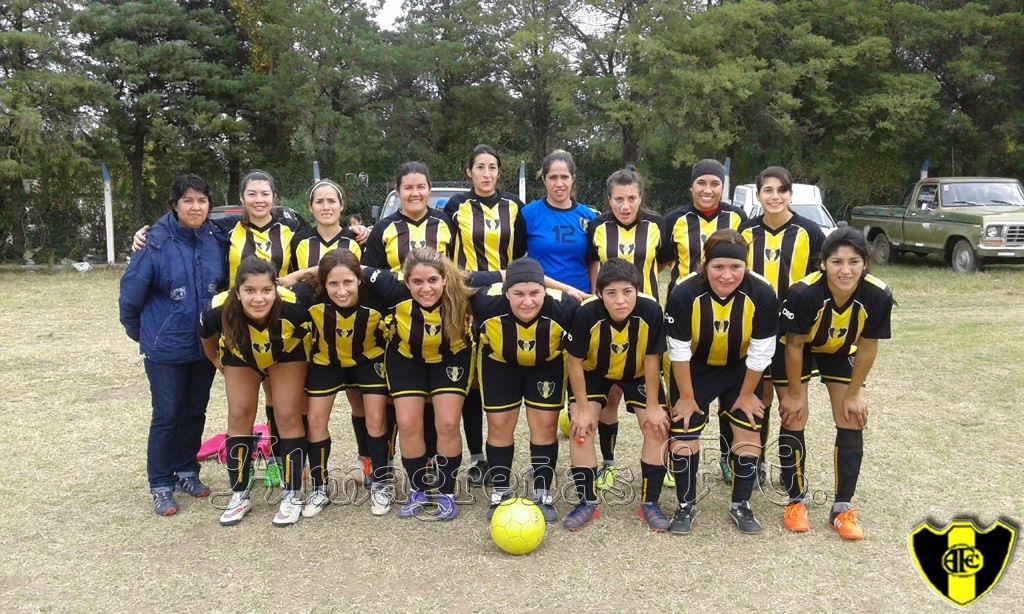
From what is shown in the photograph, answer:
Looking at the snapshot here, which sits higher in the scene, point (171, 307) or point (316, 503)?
point (171, 307)

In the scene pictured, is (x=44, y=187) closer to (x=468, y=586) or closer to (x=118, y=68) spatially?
(x=118, y=68)

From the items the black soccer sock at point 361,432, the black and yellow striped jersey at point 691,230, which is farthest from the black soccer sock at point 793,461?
the black soccer sock at point 361,432

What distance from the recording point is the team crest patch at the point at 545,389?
418cm

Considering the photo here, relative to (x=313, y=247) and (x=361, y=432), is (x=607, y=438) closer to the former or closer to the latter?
(x=361, y=432)

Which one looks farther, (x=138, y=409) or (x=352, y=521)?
(x=138, y=409)

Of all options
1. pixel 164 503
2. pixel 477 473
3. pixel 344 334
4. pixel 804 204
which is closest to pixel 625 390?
pixel 477 473

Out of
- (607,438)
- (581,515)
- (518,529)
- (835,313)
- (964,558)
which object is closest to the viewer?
(964,558)

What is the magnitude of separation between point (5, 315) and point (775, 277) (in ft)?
36.8

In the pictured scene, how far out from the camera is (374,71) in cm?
2142

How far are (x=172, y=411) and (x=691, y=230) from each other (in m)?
3.29

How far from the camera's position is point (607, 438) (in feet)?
15.7

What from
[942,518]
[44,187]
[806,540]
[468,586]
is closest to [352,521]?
[468,586]

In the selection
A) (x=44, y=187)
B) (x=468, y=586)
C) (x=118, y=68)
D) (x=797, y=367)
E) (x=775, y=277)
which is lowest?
(x=468, y=586)

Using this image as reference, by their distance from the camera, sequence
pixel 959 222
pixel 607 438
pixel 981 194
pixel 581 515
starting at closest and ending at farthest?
pixel 581 515, pixel 607 438, pixel 959 222, pixel 981 194
